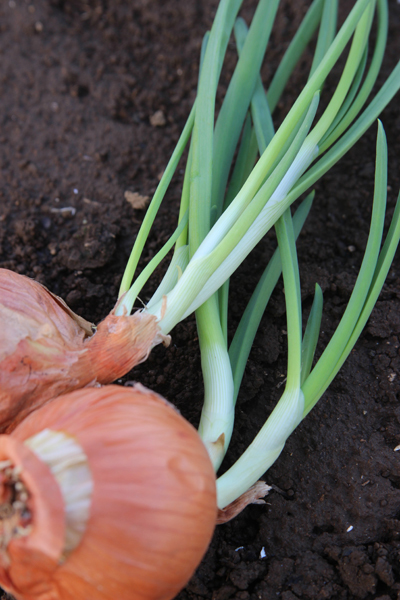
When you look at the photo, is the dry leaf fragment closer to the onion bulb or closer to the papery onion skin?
the onion bulb

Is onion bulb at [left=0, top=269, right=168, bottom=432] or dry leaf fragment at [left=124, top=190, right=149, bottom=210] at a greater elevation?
onion bulb at [left=0, top=269, right=168, bottom=432]

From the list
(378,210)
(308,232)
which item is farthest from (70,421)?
(308,232)

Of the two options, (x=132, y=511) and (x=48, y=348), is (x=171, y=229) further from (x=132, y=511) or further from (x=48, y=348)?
(x=132, y=511)

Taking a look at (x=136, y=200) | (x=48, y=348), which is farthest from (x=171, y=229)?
(x=48, y=348)

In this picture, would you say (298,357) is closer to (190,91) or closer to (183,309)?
(183,309)

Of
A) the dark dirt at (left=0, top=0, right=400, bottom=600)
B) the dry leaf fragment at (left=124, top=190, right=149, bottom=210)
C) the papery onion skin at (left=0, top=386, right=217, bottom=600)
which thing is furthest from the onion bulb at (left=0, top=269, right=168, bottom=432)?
the dry leaf fragment at (left=124, top=190, right=149, bottom=210)

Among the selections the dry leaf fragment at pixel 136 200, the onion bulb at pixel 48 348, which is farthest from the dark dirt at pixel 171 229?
the onion bulb at pixel 48 348

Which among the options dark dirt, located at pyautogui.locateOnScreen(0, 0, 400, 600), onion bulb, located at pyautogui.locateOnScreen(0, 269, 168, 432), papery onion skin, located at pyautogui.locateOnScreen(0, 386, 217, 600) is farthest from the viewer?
dark dirt, located at pyautogui.locateOnScreen(0, 0, 400, 600)
